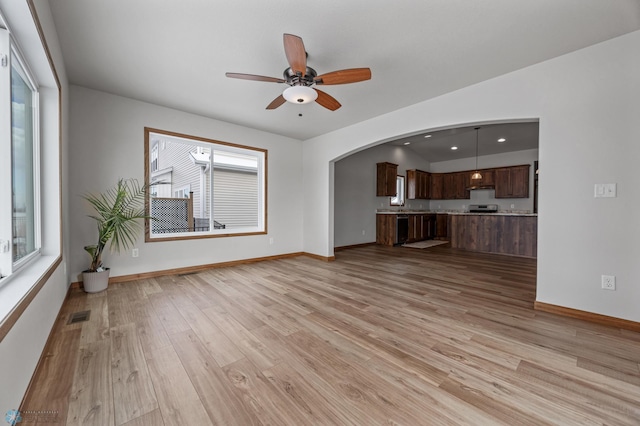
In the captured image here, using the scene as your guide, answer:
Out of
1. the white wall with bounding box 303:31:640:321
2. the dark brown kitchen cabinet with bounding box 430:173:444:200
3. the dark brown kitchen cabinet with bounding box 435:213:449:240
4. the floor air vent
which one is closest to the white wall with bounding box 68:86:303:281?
the floor air vent

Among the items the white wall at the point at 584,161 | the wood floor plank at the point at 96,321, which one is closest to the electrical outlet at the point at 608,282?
the white wall at the point at 584,161

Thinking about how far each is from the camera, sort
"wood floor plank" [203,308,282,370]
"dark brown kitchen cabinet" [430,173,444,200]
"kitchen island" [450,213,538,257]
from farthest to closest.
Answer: "dark brown kitchen cabinet" [430,173,444,200]
"kitchen island" [450,213,538,257]
"wood floor plank" [203,308,282,370]

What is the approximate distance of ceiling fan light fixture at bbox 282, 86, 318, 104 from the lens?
8.29 ft

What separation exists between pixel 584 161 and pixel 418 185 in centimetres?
615

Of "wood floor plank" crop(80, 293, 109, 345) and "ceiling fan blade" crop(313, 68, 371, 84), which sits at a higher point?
"ceiling fan blade" crop(313, 68, 371, 84)

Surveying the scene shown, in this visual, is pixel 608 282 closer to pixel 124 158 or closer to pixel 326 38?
pixel 326 38

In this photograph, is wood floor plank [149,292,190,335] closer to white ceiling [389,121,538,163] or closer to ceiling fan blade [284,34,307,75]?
ceiling fan blade [284,34,307,75]

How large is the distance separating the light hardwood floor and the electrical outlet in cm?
37

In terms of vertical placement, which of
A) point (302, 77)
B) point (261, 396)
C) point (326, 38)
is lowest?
point (261, 396)

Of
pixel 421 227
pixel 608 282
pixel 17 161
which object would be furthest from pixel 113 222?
pixel 421 227

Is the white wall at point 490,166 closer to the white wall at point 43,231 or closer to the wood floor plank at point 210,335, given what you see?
the wood floor plank at point 210,335

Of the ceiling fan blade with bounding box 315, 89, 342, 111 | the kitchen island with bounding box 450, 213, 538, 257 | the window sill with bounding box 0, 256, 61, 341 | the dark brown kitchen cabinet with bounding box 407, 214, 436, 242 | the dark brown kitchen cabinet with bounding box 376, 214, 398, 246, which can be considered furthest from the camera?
the dark brown kitchen cabinet with bounding box 407, 214, 436, 242

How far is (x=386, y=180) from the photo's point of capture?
7.41m

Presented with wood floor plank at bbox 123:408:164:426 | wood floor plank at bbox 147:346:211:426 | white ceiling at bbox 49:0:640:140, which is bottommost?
wood floor plank at bbox 147:346:211:426
